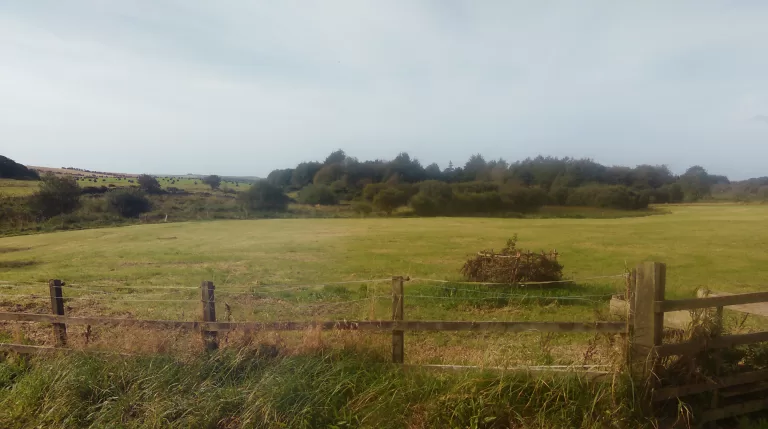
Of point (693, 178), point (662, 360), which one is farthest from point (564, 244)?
point (662, 360)

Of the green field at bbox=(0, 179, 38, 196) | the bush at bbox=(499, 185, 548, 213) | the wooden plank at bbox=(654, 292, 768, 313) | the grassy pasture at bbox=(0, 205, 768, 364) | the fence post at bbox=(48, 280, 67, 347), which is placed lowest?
the grassy pasture at bbox=(0, 205, 768, 364)

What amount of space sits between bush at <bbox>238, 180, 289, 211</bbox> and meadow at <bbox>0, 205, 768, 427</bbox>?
2.87 ft

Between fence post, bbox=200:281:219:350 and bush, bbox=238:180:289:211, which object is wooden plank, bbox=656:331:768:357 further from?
bush, bbox=238:180:289:211

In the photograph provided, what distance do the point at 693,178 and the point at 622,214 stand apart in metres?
4.20

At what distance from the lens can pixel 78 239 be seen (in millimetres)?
16125

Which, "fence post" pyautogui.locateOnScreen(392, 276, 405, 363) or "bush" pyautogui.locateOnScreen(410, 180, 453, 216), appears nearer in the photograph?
"fence post" pyautogui.locateOnScreen(392, 276, 405, 363)

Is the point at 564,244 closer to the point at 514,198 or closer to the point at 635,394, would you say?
the point at 514,198

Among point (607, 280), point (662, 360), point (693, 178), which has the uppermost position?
point (693, 178)

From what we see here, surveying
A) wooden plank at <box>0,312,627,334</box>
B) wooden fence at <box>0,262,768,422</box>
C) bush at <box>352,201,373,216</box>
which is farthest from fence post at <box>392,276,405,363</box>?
bush at <box>352,201,373,216</box>

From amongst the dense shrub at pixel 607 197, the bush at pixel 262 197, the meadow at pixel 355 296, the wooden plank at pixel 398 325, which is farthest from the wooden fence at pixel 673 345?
the dense shrub at pixel 607 197

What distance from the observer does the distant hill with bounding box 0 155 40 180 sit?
1590cm

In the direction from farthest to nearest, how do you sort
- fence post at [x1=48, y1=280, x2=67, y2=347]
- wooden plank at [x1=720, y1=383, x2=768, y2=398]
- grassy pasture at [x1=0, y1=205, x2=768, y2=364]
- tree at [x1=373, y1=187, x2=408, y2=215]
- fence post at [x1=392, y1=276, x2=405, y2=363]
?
tree at [x1=373, y1=187, x2=408, y2=215]
grassy pasture at [x1=0, y1=205, x2=768, y2=364]
fence post at [x1=48, y1=280, x2=67, y2=347]
fence post at [x1=392, y1=276, x2=405, y2=363]
wooden plank at [x1=720, y1=383, x2=768, y2=398]

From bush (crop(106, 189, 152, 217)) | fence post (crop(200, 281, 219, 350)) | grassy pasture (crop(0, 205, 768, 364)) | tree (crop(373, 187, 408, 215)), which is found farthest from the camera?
tree (crop(373, 187, 408, 215))

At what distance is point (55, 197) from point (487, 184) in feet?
67.4
